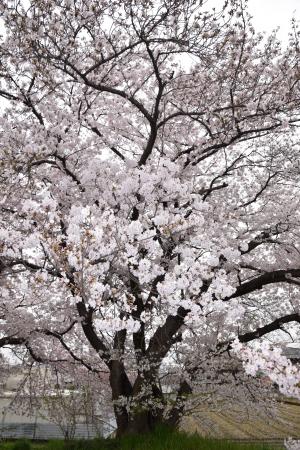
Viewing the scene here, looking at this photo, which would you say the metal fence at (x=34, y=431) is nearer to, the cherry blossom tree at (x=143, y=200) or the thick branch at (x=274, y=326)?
the cherry blossom tree at (x=143, y=200)

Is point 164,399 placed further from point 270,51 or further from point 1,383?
point 1,383

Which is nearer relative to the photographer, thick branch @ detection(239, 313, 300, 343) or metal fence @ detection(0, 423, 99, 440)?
thick branch @ detection(239, 313, 300, 343)

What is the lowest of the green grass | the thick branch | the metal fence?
the green grass

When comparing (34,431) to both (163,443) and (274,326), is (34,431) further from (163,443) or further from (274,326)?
(274,326)

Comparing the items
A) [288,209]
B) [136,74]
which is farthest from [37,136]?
[288,209]

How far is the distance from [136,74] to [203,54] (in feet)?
9.19

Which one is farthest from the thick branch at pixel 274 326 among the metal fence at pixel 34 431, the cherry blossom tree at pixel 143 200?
the metal fence at pixel 34 431

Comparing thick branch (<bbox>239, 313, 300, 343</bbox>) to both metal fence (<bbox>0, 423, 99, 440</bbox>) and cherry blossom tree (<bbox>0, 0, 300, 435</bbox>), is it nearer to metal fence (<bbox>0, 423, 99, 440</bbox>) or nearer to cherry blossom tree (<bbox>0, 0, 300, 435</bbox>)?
cherry blossom tree (<bbox>0, 0, 300, 435</bbox>)

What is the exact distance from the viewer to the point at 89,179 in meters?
7.33

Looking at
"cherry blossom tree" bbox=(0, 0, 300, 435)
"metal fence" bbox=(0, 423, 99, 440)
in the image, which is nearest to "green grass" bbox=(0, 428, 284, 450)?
"cherry blossom tree" bbox=(0, 0, 300, 435)

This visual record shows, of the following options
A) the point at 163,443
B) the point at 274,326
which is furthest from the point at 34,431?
the point at 274,326

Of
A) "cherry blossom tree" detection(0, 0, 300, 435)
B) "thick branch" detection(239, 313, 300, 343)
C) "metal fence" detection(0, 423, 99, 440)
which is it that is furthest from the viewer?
"metal fence" detection(0, 423, 99, 440)

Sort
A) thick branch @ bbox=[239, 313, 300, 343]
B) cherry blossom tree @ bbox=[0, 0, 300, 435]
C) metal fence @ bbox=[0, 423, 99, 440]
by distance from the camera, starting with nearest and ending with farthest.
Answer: cherry blossom tree @ bbox=[0, 0, 300, 435], thick branch @ bbox=[239, 313, 300, 343], metal fence @ bbox=[0, 423, 99, 440]

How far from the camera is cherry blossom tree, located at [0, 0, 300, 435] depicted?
5031 mm
